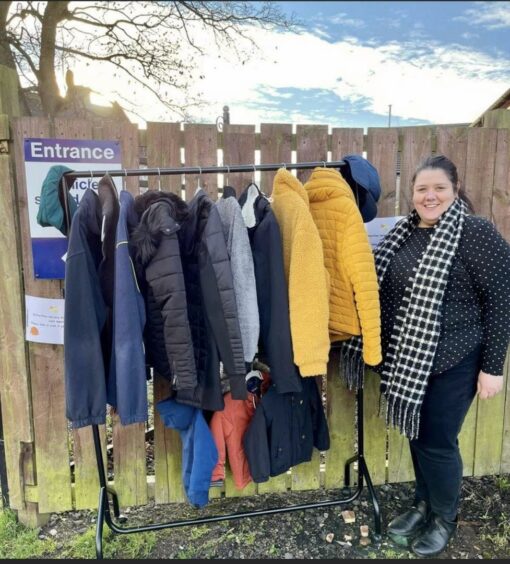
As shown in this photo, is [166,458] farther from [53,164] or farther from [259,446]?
[53,164]

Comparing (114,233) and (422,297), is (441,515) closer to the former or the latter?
(422,297)

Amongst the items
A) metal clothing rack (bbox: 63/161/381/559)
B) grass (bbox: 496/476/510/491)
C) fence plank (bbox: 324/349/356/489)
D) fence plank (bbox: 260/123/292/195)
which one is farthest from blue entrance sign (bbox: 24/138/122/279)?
grass (bbox: 496/476/510/491)

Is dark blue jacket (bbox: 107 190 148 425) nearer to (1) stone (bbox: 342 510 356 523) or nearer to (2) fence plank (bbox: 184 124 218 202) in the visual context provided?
(2) fence plank (bbox: 184 124 218 202)

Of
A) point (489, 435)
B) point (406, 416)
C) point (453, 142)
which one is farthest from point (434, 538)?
point (453, 142)

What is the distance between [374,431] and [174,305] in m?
1.70

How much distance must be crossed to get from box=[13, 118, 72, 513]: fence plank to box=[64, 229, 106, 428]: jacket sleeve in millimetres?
574

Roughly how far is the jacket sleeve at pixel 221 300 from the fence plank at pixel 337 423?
0.93 metres

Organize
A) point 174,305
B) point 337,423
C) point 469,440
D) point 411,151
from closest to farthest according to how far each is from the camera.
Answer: point 174,305, point 411,151, point 337,423, point 469,440

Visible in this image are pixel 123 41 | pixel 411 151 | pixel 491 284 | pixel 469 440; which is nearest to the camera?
pixel 491 284

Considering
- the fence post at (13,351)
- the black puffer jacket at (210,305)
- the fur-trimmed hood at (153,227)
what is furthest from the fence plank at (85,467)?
the fur-trimmed hood at (153,227)

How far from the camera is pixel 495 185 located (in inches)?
106

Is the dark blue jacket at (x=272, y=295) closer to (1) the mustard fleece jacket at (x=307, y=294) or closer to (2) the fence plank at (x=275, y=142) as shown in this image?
(1) the mustard fleece jacket at (x=307, y=294)

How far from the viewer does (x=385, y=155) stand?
2.60m

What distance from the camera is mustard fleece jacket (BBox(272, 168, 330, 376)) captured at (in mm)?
2039
